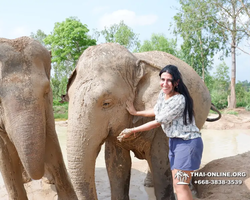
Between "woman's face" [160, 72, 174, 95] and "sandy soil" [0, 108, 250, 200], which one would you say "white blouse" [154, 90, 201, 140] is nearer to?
"woman's face" [160, 72, 174, 95]

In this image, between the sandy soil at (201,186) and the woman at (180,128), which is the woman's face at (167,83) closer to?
the woman at (180,128)

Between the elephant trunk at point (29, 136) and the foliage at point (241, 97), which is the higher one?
the elephant trunk at point (29, 136)

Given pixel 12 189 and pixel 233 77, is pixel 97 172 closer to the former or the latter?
pixel 12 189

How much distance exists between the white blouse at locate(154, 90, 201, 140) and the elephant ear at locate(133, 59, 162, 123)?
15.5 inches

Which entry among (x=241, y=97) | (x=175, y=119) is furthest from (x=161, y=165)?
(x=241, y=97)

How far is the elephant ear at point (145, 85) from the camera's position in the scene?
278 centimetres

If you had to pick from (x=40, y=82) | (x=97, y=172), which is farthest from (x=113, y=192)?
(x=97, y=172)

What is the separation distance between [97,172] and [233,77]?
14.5 metres

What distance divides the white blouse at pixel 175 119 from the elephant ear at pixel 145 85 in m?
0.39

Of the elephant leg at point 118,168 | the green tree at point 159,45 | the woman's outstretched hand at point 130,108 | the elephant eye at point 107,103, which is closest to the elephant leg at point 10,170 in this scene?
the elephant leg at point 118,168

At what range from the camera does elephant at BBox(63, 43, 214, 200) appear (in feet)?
8.25

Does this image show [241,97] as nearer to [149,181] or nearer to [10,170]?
[149,181]

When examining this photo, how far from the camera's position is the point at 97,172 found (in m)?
5.45

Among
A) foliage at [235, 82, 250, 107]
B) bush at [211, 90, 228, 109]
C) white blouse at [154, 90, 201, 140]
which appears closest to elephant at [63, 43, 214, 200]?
white blouse at [154, 90, 201, 140]
